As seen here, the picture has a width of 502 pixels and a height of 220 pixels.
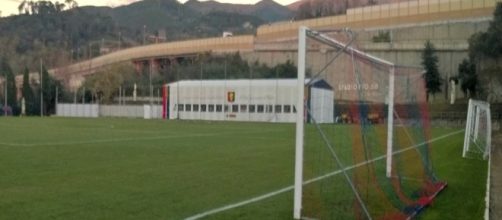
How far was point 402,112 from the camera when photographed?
54.1 ft

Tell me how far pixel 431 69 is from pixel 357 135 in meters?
71.0

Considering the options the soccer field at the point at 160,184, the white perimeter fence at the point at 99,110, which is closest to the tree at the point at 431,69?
the white perimeter fence at the point at 99,110

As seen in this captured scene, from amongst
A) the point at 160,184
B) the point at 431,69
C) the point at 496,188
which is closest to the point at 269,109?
the point at 431,69

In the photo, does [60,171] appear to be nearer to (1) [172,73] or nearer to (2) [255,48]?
(1) [172,73]

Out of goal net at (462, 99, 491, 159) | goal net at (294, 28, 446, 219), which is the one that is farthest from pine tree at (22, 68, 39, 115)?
goal net at (294, 28, 446, 219)

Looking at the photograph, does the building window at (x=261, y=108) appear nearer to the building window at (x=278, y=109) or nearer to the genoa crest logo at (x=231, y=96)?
the building window at (x=278, y=109)

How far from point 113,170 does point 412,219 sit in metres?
7.81

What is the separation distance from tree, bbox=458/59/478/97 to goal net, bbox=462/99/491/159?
4116 cm

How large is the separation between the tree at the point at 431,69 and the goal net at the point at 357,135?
59348 millimetres

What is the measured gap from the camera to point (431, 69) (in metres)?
78.4

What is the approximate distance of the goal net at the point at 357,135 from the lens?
903 centimetres

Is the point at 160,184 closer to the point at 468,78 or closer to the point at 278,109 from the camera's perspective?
the point at 278,109

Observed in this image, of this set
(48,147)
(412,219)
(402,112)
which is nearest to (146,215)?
(412,219)

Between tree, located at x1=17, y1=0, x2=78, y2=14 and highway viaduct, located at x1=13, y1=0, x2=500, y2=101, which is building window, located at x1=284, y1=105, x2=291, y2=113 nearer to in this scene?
highway viaduct, located at x1=13, y1=0, x2=500, y2=101
